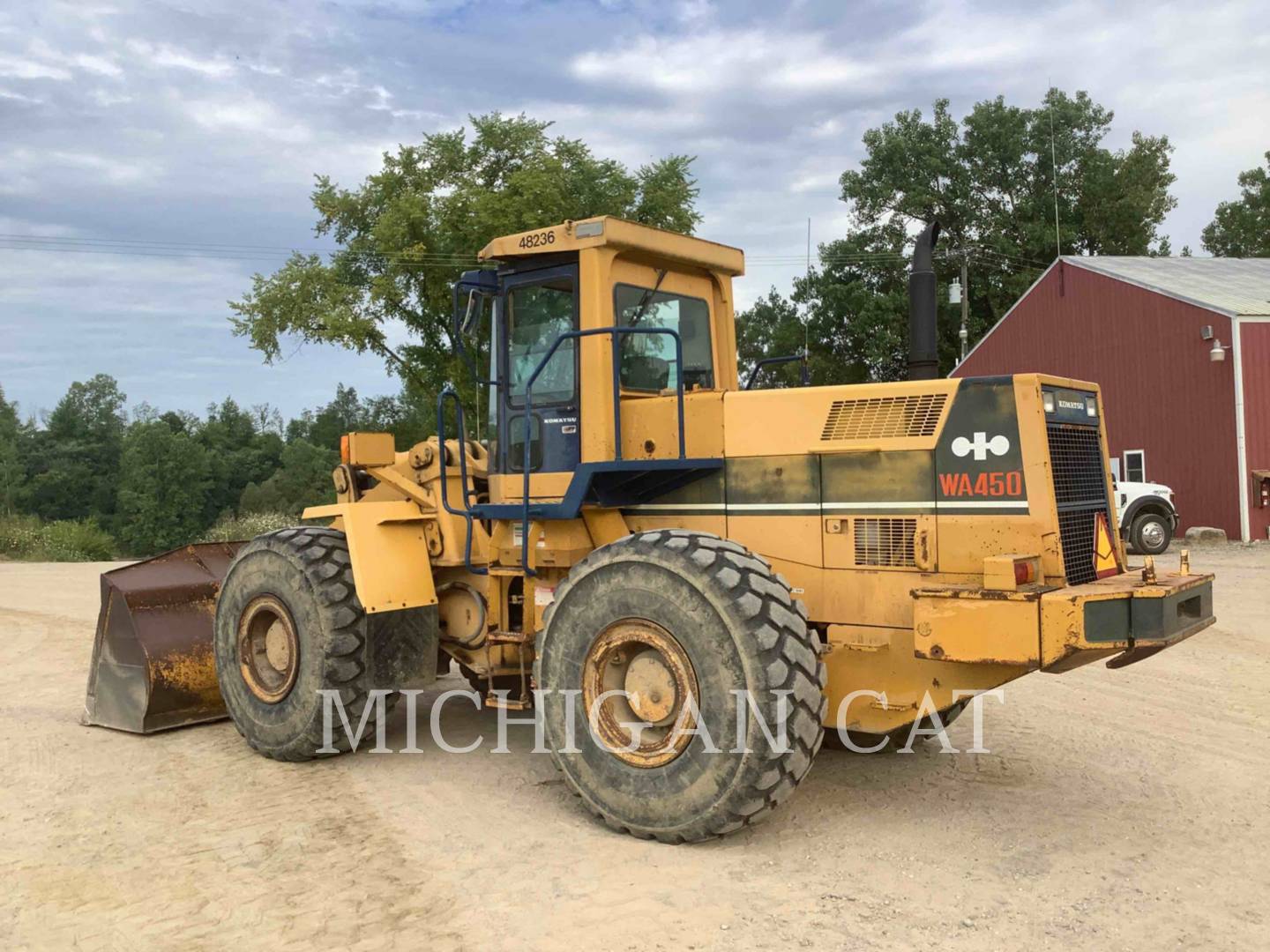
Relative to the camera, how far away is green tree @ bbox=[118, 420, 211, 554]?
213 ft

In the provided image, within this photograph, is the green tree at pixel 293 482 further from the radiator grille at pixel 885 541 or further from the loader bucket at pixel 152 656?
the radiator grille at pixel 885 541

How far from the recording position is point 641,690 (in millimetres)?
5191

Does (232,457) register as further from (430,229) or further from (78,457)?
(430,229)

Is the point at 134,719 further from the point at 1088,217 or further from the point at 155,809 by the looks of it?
the point at 1088,217

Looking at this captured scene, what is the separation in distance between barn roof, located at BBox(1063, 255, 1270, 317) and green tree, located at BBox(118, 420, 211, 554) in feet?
176

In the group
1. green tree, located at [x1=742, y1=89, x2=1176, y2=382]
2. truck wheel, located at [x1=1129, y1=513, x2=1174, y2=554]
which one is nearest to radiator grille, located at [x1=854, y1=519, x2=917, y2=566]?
truck wheel, located at [x1=1129, y1=513, x2=1174, y2=554]

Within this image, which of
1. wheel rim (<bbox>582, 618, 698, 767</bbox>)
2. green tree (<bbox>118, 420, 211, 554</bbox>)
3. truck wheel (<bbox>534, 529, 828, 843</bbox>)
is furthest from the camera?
green tree (<bbox>118, 420, 211, 554</bbox>)

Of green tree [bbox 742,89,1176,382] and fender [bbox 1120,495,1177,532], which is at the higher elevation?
green tree [bbox 742,89,1176,382]

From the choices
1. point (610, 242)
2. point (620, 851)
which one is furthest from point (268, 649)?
point (610, 242)

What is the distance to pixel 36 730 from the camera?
7422 millimetres

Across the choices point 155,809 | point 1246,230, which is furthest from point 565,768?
point 1246,230

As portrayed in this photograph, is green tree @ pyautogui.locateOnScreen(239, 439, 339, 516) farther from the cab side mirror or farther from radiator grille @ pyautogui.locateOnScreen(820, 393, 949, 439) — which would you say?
radiator grille @ pyautogui.locateOnScreen(820, 393, 949, 439)

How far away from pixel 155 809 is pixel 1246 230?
188ft

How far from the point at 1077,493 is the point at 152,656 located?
5.86 metres
